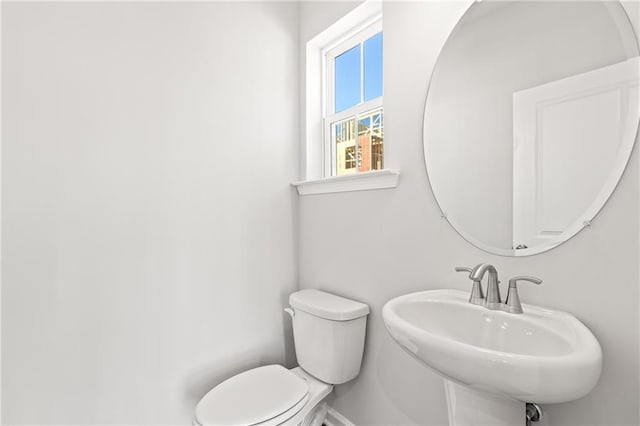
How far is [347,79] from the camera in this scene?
1724mm

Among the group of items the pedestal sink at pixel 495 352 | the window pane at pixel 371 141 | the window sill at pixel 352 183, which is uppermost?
the window pane at pixel 371 141

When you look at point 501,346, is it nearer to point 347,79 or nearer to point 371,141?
point 371,141

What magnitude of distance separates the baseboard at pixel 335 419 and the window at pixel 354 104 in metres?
1.22

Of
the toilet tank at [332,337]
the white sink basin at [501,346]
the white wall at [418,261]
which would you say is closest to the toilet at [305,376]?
the toilet tank at [332,337]

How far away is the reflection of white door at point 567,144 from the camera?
77cm

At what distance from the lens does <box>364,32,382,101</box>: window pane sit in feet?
5.06

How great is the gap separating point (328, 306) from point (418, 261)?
0.43 meters

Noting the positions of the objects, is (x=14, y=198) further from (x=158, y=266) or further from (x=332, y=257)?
(x=332, y=257)

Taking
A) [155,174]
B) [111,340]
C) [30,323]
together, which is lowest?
[111,340]

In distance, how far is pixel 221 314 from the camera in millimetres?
1445

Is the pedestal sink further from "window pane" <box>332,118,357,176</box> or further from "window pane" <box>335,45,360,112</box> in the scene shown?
"window pane" <box>335,45,360,112</box>

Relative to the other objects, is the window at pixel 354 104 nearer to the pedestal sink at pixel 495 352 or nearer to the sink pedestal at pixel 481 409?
the pedestal sink at pixel 495 352

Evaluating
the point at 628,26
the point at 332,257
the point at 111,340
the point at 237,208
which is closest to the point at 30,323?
the point at 111,340

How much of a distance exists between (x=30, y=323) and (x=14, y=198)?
1.36 feet
